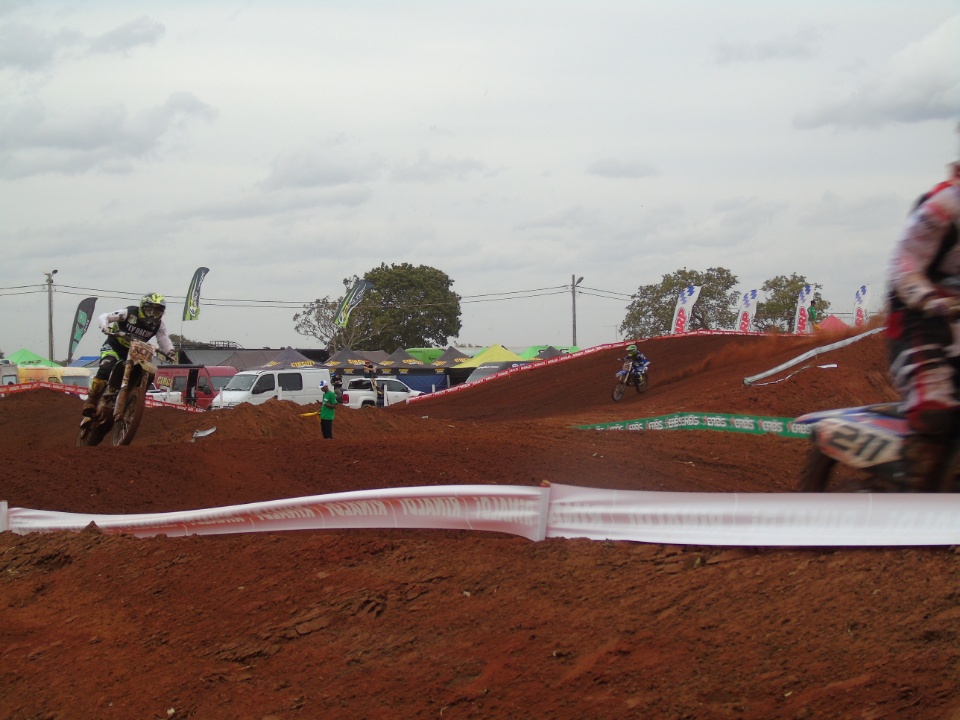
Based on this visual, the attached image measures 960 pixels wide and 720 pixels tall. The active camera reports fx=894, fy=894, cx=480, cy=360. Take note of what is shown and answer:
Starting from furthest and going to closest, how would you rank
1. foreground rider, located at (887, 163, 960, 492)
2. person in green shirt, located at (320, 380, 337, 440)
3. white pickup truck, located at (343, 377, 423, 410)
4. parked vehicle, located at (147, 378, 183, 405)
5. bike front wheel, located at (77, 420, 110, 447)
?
white pickup truck, located at (343, 377, 423, 410) < parked vehicle, located at (147, 378, 183, 405) < person in green shirt, located at (320, 380, 337, 440) < bike front wheel, located at (77, 420, 110, 447) < foreground rider, located at (887, 163, 960, 492)

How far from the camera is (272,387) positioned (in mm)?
28000

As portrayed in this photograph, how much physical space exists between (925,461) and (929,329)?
65 centimetres

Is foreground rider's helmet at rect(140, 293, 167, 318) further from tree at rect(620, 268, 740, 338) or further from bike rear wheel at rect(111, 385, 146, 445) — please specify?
tree at rect(620, 268, 740, 338)

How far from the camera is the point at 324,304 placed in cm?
7050

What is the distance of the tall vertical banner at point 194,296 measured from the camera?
148 ft

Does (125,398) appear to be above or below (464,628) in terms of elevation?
above

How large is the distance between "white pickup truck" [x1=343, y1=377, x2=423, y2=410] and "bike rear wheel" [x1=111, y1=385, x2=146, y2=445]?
19.1 m

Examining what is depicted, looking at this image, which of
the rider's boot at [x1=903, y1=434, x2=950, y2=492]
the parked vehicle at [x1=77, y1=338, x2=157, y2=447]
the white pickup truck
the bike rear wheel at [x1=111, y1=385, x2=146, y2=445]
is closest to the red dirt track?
the rider's boot at [x1=903, y1=434, x2=950, y2=492]

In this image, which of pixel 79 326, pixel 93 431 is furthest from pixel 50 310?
pixel 93 431

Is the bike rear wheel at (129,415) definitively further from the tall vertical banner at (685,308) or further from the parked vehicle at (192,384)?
the tall vertical banner at (685,308)

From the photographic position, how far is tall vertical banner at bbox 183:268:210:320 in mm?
45031

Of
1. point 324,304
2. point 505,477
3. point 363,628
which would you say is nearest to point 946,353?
point 363,628

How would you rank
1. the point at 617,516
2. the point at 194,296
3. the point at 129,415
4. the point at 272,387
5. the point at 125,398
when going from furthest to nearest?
the point at 194,296
the point at 272,387
the point at 129,415
the point at 125,398
the point at 617,516

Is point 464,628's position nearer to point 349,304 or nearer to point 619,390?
point 619,390
